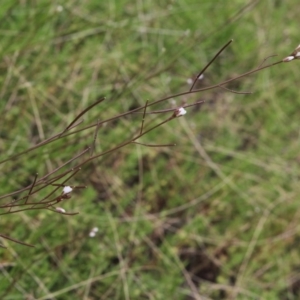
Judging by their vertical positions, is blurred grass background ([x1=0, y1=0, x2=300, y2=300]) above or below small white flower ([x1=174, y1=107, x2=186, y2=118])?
below

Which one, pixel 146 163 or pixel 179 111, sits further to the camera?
pixel 146 163

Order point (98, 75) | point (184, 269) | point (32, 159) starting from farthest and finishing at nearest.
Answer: point (98, 75)
point (184, 269)
point (32, 159)

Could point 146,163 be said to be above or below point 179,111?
below

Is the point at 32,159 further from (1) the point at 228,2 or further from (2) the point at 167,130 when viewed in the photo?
(1) the point at 228,2

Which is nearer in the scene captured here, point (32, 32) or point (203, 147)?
point (32, 32)

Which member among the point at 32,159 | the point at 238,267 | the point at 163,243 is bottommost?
the point at 238,267

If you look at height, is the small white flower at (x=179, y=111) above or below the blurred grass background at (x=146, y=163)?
above

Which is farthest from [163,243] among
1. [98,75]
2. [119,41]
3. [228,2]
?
[228,2]

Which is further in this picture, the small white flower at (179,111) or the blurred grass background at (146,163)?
the blurred grass background at (146,163)
